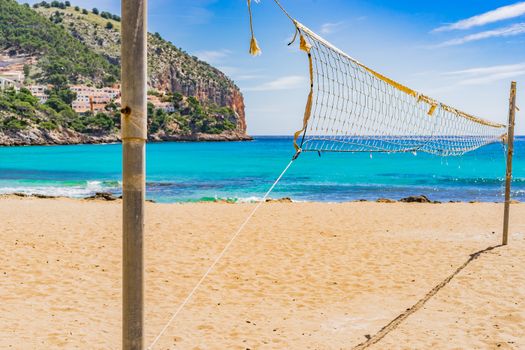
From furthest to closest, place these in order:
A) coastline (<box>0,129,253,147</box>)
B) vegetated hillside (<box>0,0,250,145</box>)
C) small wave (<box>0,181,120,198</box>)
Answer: vegetated hillside (<box>0,0,250,145</box>)
coastline (<box>0,129,253,147</box>)
small wave (<box>0,181,120,198</box>)

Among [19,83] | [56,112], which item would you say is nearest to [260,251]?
[56,112]

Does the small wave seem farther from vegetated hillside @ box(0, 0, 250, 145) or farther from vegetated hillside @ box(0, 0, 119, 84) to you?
vegetated hillside @ box(0, 0, 119, 84)

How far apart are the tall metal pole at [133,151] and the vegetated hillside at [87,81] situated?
83.9 m

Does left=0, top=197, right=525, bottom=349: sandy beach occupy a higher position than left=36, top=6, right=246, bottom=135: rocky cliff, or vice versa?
left=36, top=6, right=246, bottom=135: rocky cliff

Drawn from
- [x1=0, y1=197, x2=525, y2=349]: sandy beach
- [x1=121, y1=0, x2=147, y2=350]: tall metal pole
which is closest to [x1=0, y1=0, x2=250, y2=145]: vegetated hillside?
[x1=0, y1=197, x2=525, y2=349]: sandy beach

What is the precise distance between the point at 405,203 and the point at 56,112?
288 ft

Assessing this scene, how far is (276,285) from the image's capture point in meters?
6.67

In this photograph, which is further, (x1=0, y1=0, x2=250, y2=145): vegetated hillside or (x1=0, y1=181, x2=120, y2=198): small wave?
(x1=0, y1=0, x2=250, y2=145): vegetated hillside

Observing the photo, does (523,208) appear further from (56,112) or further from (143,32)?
(56,112)

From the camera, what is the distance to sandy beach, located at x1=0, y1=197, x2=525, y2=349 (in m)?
4.80

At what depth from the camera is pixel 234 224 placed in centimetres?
1196

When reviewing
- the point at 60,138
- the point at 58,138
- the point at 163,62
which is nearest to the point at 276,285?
the point at 58,138

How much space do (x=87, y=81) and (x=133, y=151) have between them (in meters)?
125

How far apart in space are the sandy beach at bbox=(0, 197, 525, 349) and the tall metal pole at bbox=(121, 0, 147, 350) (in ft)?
7.10
